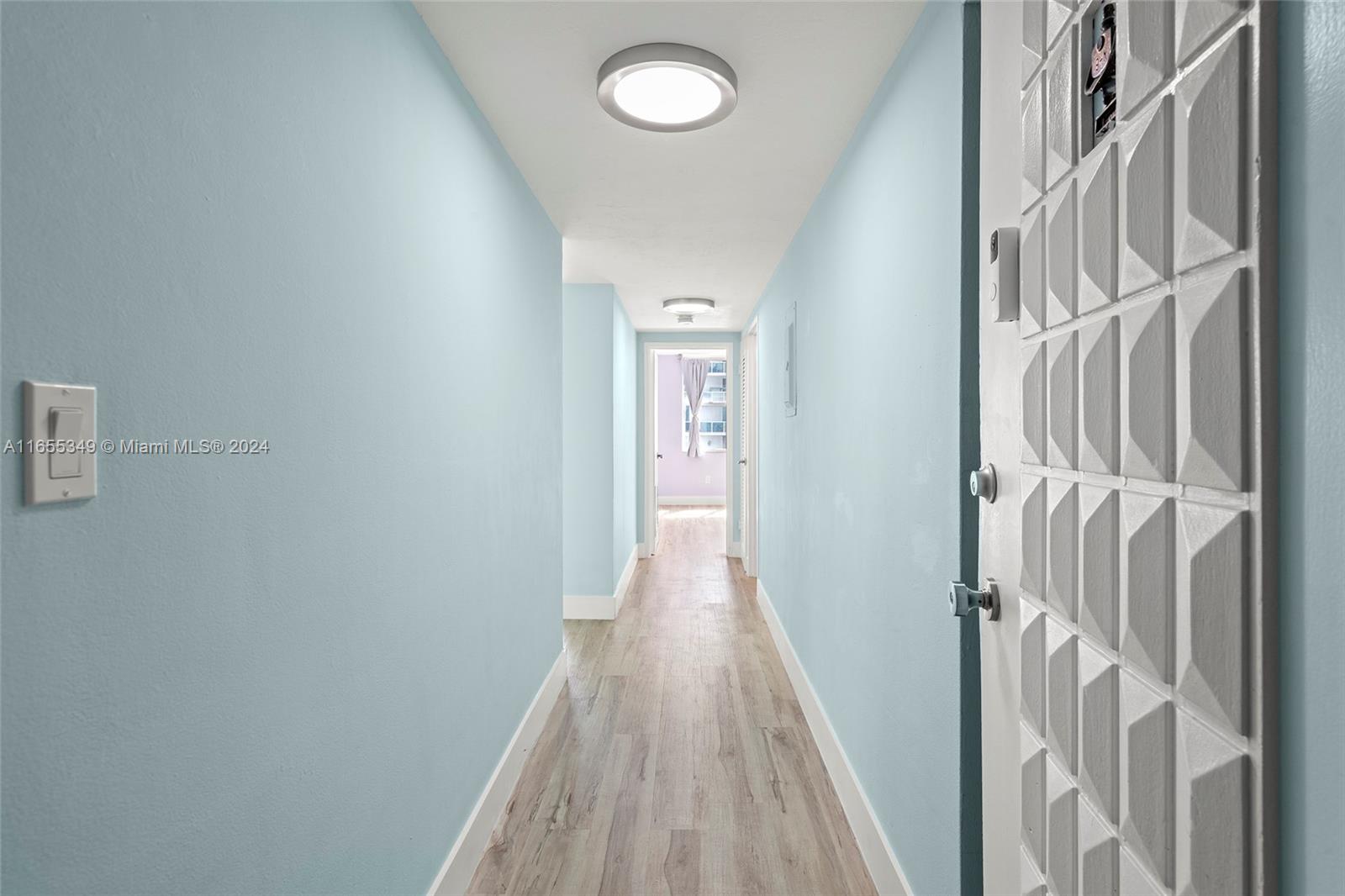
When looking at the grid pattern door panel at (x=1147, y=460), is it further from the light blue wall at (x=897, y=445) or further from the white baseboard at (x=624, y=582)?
the white baseboard at (x=624, y=582)

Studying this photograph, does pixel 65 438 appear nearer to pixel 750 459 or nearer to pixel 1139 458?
pixel 1139 458

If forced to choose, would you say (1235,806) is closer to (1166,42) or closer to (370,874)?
(1166,42)

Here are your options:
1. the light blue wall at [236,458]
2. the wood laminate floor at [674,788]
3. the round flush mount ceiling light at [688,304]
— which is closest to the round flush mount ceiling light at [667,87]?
the light blue wall at [236,458]

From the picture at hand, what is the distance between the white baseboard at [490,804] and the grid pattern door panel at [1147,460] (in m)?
1.54

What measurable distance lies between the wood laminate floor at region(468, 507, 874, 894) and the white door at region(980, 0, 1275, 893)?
1.25 m

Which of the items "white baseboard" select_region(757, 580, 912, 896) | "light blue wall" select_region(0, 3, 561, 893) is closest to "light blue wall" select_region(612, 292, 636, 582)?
"white baseboard" select_region(757, 580, 912, 896)

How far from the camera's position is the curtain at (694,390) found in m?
11.7

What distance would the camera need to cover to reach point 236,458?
3.45ft

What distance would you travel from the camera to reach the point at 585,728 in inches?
127

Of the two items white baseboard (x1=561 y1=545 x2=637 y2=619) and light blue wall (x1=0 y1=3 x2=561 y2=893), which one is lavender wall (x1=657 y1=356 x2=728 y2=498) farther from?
light blue wall (x1=0 y1=3 x2=561 y2=893)

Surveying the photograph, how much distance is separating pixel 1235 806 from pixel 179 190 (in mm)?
1354

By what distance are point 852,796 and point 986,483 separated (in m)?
1.62

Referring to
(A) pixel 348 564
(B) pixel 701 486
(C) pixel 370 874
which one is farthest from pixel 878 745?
(B) pixel 701 486

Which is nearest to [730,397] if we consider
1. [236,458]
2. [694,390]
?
[694,390]
